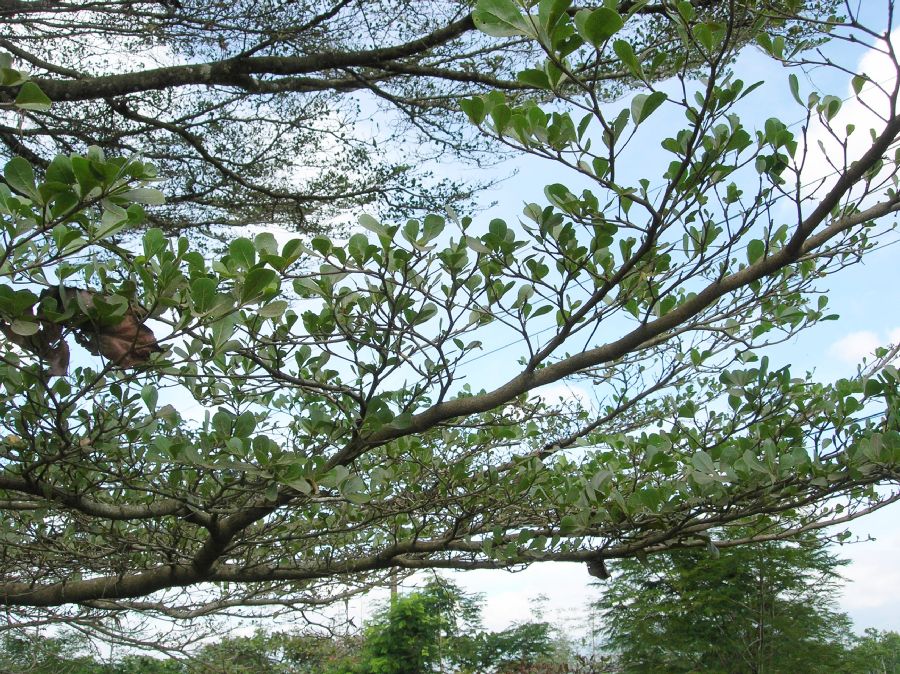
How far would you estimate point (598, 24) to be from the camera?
109 centimetres

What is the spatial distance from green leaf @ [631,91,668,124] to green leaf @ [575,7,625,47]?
0.13 meters

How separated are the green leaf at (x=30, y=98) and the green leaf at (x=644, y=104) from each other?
98 cm

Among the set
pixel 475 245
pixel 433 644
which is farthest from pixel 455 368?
pixel 433 644

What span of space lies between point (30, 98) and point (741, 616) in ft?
18.0

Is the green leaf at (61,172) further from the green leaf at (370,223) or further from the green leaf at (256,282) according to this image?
the green leaf at (370,223)

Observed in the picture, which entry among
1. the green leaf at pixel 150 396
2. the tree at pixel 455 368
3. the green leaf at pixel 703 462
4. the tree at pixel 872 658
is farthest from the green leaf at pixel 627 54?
the tree at pixel 872 658

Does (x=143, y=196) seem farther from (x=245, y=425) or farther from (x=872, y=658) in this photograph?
(x=872, y=658)

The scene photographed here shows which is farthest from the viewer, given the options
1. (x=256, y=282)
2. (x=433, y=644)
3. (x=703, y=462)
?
(x=433, y=644)

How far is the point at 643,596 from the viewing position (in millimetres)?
5719

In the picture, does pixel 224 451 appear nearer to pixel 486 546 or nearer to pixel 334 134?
pixel 486 546

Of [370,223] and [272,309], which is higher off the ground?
[370,223]

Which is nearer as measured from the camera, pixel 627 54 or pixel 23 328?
pixel 627 54

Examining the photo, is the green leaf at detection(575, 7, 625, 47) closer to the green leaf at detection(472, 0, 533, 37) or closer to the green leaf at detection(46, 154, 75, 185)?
the green leaf at detection(472, 0, 533, 37)

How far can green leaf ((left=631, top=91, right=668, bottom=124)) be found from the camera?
1194 millimetres
